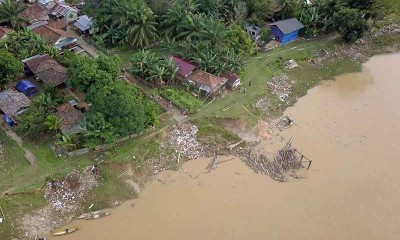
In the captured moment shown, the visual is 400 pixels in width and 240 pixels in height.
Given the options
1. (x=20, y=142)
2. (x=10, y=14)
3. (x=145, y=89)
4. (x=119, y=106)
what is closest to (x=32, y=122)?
(x=20, y=142)

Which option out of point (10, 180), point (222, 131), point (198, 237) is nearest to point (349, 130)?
point (222, 131)

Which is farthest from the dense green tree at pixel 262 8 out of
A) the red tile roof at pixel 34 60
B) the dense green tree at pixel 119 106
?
the red tile roof at pixel 34 60

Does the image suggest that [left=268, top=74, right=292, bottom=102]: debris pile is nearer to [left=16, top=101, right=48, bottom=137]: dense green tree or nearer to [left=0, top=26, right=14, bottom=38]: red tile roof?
[left=16, top=101, right=48, bottom=137]: dense green tree

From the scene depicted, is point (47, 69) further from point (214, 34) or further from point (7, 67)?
point (214, 34)

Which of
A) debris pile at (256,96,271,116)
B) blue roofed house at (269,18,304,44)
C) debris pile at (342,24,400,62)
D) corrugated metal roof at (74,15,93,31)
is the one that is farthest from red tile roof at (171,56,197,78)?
debris pile at (342,24,400,62)

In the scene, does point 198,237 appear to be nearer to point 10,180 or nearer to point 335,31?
point 10,180

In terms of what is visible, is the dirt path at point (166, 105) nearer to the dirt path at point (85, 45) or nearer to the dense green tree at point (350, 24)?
the dirt path at point (85, 45)
